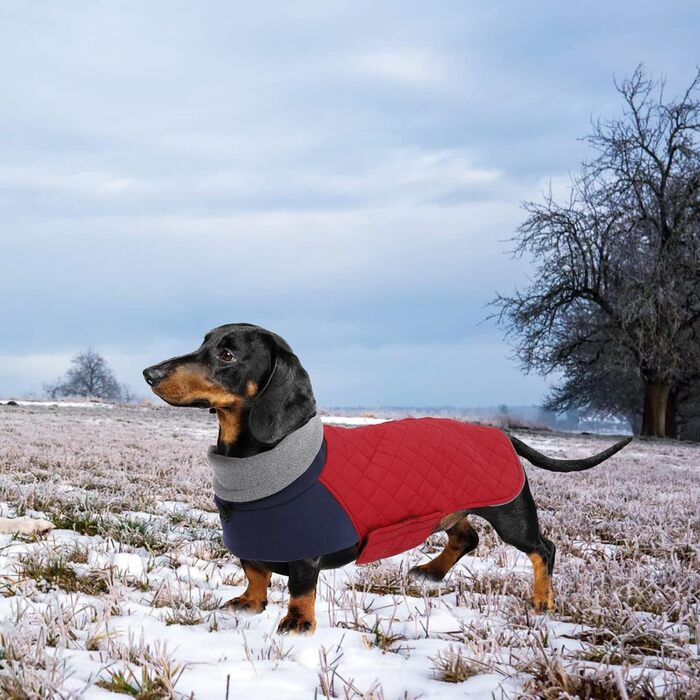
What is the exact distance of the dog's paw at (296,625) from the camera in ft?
9.23

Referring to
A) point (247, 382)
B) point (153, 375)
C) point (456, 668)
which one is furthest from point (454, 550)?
point (153, 375)

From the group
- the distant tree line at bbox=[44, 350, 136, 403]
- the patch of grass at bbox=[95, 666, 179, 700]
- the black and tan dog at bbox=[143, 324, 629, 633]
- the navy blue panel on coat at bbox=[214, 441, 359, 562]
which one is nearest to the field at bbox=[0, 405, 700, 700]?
the patch of grass at bbox=[95, 666, 179, 700]

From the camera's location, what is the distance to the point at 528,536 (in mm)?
3377

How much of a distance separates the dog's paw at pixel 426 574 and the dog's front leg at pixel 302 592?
1.03 m

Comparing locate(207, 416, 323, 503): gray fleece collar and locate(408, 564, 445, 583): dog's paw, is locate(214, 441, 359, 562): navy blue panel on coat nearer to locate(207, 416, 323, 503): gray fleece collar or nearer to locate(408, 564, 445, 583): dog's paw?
locate(207, 416, 323, 503): gray fleece collar

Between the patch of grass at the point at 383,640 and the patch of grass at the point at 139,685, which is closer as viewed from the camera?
Answer: the patch of grass at the point at 139,685

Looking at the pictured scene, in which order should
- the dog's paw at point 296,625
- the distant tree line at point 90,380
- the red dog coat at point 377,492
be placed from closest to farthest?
the dog's paw at point 296,625
the red dog coat at point 377,492
the distant tree line at point 90,380

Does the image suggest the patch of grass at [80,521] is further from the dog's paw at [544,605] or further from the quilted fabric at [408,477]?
the dog's paw at [544,605]

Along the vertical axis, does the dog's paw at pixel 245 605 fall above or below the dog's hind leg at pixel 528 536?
below

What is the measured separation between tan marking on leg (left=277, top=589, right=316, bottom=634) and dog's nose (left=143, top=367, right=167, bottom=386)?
1053mm

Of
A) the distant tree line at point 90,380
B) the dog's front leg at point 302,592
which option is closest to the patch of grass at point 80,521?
the dog's front leg at point 302,592

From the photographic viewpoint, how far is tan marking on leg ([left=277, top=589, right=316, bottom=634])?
9.25ft

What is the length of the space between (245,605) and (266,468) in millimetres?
694

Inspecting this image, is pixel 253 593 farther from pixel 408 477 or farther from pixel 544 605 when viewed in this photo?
pixel 544 605
